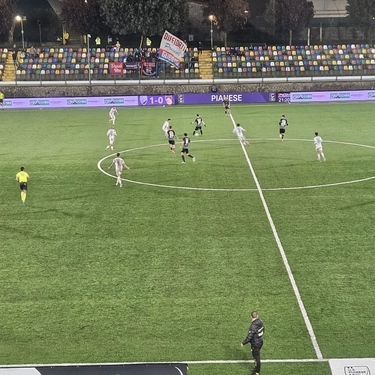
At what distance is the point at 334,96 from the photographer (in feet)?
257

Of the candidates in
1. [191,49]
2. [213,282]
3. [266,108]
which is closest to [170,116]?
[266,108]

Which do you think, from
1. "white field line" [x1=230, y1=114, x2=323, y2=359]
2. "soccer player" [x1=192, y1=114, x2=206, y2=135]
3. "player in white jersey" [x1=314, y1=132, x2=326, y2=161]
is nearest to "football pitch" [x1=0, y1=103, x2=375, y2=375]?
"white field line" [x1=230, y1=114, x2=323, y2=359]

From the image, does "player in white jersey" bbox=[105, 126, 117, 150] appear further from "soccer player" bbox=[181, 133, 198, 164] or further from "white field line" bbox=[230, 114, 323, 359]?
"white field line" bbox=[230, 114, 323, 359]

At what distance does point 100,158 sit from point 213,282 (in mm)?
23640

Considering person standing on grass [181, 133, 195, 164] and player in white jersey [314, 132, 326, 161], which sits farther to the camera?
person standing on grass [181, 133, 195, 164]

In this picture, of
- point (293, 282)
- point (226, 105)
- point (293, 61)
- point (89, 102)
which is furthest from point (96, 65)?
point (293, 282)

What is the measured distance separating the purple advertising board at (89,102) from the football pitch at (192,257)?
95.5 ft

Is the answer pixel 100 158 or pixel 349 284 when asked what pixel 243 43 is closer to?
pixel 100 158

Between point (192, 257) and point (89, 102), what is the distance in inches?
2125

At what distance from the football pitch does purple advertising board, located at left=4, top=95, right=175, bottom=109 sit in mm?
29102

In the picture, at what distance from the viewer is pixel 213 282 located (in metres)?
23.3

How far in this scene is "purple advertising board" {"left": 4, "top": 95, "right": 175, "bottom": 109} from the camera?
253ft

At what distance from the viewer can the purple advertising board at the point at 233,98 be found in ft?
257

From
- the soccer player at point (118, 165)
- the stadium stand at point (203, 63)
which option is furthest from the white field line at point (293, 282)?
the stadium stand at point (203, 63)
